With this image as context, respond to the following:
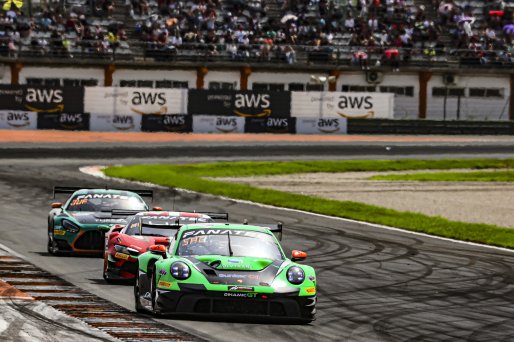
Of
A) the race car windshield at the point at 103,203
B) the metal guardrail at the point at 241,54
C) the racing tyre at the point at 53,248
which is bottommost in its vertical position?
the racing tyre at the point at 53,248

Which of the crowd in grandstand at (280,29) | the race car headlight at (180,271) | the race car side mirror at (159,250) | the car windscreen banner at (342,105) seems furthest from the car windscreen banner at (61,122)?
the race car headlight at (180,271)

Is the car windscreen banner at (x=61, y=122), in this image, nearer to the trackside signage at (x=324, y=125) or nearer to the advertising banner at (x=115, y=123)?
the advertising banner at (x=115, y=123)

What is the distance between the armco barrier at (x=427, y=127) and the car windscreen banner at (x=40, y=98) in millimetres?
15284

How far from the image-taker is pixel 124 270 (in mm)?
18516

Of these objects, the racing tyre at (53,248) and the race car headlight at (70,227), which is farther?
the racing tyre at (53,248)

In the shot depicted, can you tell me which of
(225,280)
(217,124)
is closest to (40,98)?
(217,124)

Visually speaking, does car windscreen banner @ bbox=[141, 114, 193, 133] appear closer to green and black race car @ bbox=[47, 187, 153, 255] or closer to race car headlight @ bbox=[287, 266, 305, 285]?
green and black race car @ bbox=[47, 187, 153, 255]

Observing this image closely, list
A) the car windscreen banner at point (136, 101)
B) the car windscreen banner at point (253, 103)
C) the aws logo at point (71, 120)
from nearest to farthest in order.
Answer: the aws logo at point (71, 120) < the car windscreen banner at point (136, 101) < the car windscreen banner at point (253, 103)

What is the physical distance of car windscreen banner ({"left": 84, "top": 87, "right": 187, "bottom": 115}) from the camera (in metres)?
62.1

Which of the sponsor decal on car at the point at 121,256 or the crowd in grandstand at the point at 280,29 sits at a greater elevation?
the crowd in grandstand at the point at 280,29

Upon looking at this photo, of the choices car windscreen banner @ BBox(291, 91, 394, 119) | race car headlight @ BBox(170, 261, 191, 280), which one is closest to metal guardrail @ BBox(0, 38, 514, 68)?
car windscreen banner @ BBox(291, 91, 394, 119)

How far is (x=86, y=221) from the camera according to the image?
22719mm

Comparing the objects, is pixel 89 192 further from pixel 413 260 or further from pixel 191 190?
pixel 191 190

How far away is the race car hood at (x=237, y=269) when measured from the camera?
1420cm
